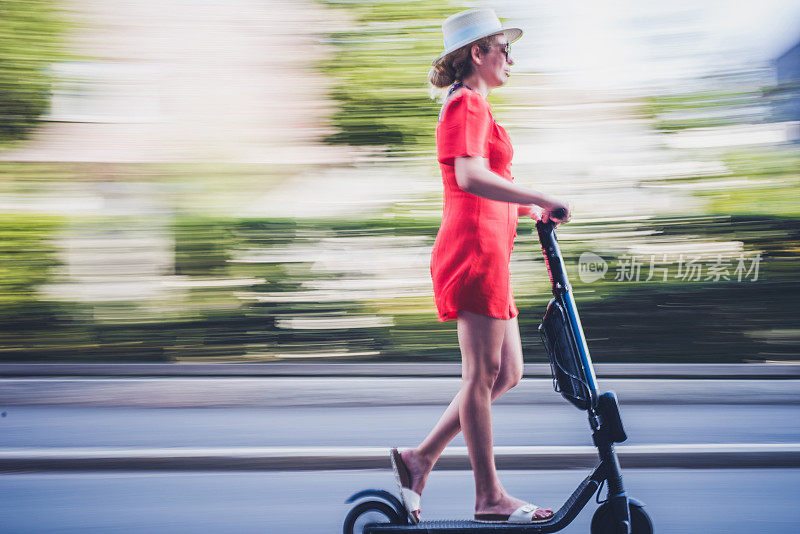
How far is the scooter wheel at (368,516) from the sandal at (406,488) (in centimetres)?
5

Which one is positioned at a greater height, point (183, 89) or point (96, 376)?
point (183, 89)

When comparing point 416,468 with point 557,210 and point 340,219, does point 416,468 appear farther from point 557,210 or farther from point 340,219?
point 340,219

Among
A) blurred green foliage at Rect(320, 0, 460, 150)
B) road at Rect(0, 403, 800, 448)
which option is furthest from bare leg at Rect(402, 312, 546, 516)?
blurred green foliage at Rect(320, 0, 460, 150)

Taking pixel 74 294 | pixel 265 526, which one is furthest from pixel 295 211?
pixel 265 526

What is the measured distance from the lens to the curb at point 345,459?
11.6ft

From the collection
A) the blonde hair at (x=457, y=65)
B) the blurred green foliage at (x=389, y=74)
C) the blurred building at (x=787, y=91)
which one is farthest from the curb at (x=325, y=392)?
the blonde hair at (x=457, y=65)

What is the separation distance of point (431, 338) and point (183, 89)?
Answer: 2.95 meters

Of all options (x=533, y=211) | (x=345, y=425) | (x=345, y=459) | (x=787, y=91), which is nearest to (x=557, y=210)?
(x=533, y=211)

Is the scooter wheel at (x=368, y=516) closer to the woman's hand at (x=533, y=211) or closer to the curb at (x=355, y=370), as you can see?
the woman's hand at (x=533, y=211)

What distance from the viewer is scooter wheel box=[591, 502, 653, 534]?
213 cm

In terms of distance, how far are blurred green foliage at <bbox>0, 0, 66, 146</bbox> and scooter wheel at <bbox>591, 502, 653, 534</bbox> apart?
18.0 ft

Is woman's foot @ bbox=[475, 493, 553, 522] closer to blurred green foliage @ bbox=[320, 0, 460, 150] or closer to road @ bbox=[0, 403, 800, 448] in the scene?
road @ bbox=[0, 403, 800, 448]

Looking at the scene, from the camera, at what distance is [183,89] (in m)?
6.04

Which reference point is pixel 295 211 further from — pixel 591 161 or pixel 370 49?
pixel 591 161
